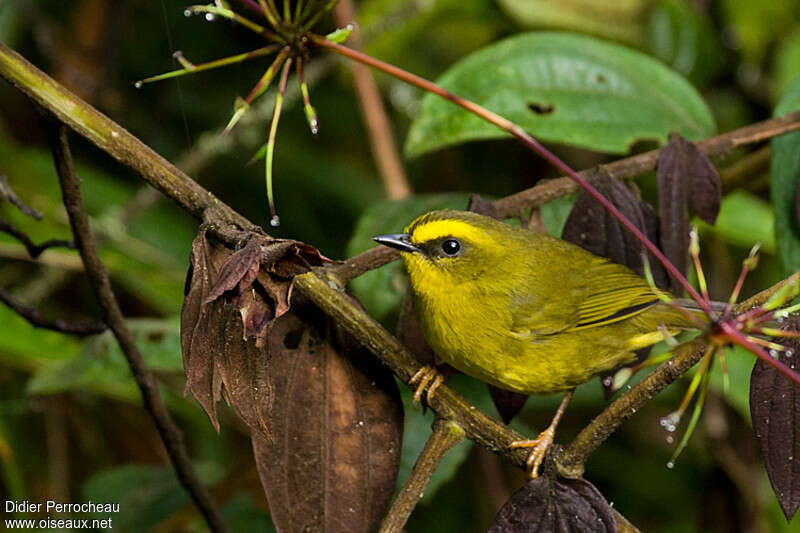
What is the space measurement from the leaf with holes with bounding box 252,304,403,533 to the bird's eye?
575mm

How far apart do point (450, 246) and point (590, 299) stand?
0.37 meters

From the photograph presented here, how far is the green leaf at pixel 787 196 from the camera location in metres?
1.78

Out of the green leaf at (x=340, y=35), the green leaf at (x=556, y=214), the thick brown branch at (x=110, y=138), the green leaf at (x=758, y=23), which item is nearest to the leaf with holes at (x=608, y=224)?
the green leaf at (x=556, y=214)

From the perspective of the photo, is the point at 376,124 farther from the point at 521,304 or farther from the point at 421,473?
the point at 421,473

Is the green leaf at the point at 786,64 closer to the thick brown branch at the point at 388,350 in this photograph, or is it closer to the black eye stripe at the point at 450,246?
the black eye stripe at the point at 450,246

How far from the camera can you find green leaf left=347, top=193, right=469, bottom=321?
1900 millimetres

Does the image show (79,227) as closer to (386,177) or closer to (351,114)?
(386,177)

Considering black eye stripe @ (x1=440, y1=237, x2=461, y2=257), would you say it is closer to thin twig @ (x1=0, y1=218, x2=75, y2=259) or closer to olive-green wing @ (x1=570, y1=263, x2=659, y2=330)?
olive-green wing @ (x1=570, y1=263, x2=659, y2=330)

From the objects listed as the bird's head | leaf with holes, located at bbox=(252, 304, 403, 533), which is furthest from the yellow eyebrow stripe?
leaf with holes, located at bbox=(252, 304, 403, 533)

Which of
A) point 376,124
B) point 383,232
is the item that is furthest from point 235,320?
point 376,124

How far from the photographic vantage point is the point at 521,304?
1.97 m

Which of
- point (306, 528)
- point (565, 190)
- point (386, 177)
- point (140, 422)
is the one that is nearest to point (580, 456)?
point (306, 528)

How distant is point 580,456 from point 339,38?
70 cm

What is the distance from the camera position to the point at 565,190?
167 centimetres
